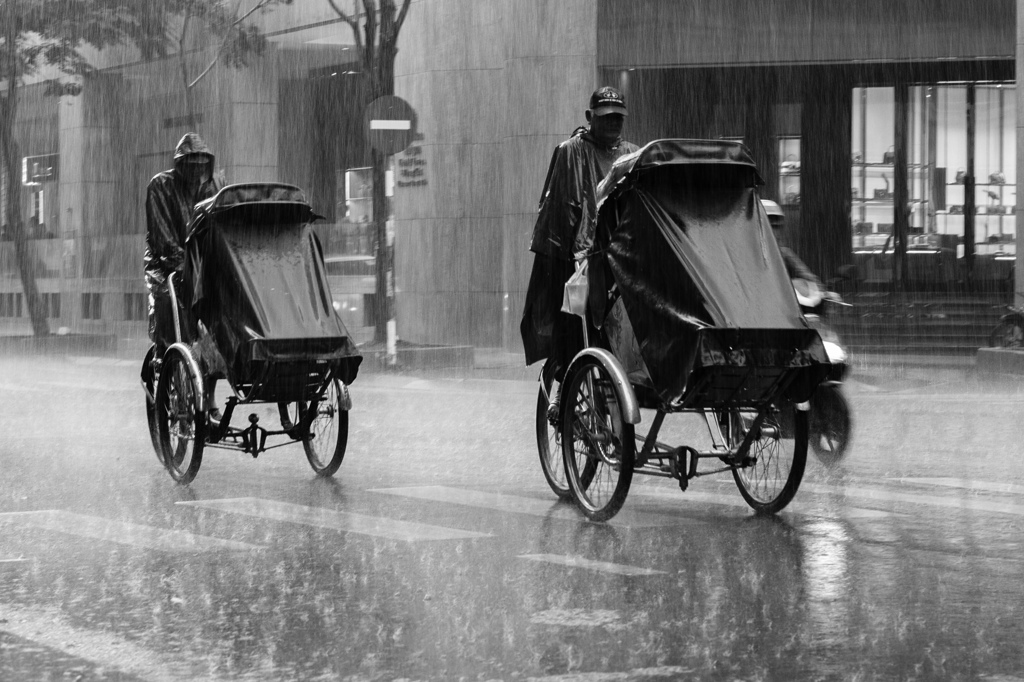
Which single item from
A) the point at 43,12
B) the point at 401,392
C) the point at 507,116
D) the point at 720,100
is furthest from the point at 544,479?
the point at 43,12

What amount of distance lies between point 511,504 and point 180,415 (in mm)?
2168

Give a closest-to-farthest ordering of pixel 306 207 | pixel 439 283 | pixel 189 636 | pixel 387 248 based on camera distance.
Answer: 1. pixel 189 636
2. pixel 306 207
3. pixel 387 248
4. pixel 439 283

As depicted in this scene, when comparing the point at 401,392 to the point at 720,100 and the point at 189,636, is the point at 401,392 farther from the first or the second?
the point at 720,100

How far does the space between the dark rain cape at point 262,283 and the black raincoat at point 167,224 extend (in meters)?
0.68

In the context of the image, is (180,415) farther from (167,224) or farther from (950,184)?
(950,184)

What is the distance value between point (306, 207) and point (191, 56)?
20192 mm

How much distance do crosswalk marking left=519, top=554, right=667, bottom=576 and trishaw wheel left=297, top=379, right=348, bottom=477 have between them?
8.59ft

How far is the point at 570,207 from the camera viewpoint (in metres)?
8.38

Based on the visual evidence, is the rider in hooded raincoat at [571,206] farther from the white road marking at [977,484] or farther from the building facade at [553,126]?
the building facade at [553,126]

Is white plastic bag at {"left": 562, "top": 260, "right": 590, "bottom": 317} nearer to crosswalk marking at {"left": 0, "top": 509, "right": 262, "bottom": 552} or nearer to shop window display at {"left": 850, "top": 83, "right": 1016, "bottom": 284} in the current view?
crosswalk marking at {"left": 0, "top": 509, "right": 262, "bottom": 552}

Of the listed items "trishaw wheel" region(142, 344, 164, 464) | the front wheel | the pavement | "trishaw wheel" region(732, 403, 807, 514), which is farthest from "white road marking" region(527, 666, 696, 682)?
the front wheel

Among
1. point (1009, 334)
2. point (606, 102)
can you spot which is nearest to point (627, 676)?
point (606, 102)

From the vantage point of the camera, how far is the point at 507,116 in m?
21.6

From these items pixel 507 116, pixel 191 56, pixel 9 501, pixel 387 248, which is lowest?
pixel 9 501
